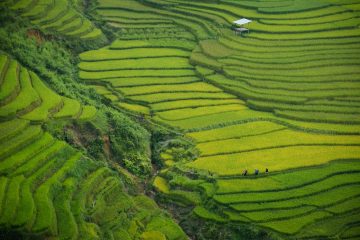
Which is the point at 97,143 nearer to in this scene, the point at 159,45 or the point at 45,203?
the point at 45,203

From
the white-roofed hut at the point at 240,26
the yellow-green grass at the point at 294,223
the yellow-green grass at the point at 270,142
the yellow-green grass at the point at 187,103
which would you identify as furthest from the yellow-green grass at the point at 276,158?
the white-roofed hut at the point at 240,26

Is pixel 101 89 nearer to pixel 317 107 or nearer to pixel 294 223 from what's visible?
pixel 317 107

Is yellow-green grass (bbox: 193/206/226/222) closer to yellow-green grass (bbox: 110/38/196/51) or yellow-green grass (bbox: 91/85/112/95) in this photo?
yellow-green grass (bbox: 91/85/112/95)

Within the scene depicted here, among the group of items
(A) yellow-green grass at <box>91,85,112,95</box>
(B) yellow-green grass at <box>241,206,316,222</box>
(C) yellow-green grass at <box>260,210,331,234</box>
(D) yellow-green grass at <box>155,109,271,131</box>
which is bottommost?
(C) yellow-green grass at <box>260,210,331,234</box>

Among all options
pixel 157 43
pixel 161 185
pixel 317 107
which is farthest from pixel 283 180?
pixel 157 43

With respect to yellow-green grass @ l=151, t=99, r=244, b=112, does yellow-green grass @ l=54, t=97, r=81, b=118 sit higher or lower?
higher

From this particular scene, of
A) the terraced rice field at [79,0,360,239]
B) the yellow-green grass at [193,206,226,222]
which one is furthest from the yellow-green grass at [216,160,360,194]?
the yellow-green grass at [193,206,226,222]
